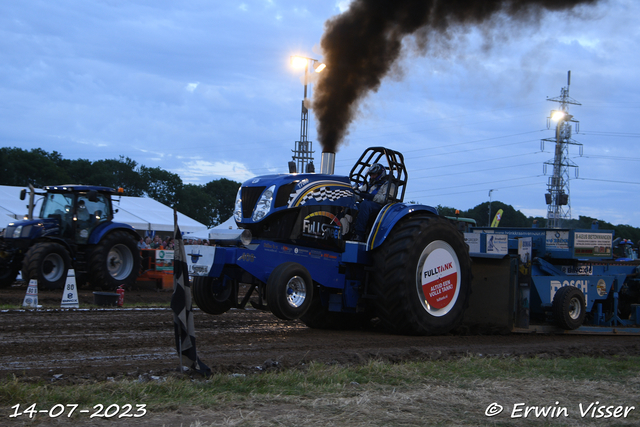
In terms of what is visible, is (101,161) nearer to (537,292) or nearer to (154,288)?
(154,288)

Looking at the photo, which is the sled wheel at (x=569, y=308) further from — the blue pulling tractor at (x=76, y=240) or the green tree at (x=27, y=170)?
the green tree at (x=27, y=170)

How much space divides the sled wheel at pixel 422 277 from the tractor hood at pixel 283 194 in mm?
959

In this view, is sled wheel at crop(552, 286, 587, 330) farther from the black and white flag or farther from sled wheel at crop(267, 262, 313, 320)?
the black and white flag

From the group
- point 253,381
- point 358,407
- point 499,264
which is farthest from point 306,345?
point 499,264

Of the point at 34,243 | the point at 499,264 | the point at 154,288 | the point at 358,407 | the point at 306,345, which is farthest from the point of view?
the point at 154,288

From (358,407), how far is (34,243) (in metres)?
12.5

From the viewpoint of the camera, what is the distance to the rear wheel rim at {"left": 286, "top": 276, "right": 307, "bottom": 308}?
753 centimetres

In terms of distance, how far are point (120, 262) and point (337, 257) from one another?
913 centimetres

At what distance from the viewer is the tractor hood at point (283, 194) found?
8086mm

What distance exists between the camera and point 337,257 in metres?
8.45

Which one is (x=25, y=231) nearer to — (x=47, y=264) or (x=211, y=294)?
(x=47, y=264)

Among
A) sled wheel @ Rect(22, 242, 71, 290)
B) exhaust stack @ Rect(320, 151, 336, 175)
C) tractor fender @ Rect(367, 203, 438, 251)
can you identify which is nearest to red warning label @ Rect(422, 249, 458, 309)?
tractor fender @ Rect(367, 203, 438, 251)

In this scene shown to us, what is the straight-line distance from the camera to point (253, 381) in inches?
194
